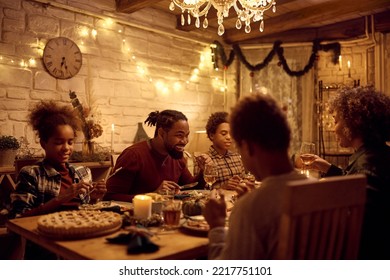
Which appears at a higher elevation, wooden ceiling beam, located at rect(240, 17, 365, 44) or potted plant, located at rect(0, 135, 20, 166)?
wooden ceiling beam, located at rect(240, 17, 365, 44)

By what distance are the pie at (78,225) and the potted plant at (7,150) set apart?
164 cm

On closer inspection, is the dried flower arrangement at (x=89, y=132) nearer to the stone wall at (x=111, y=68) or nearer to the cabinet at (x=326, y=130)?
the stone wall at (x=111, y=68)

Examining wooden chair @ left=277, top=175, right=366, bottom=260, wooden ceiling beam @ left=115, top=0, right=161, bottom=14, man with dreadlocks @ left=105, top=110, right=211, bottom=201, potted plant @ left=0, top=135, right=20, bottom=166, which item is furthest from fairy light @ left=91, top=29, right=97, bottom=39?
wooden chair @ left=277, top=175, right=366, bottom=260

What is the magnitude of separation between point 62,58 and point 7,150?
1.14 meters

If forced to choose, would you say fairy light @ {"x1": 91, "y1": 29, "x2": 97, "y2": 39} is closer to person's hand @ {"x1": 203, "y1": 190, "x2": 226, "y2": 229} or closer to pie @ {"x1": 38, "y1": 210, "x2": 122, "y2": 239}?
pie @ {"x1": 38, "y1": 210, "x2": 122, "y2": 239}

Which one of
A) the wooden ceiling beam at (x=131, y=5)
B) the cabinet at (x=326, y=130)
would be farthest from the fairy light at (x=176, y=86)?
the cabinet at (x=326, y=130)

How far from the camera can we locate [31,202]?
1918mm

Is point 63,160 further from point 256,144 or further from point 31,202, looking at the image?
point 256,144

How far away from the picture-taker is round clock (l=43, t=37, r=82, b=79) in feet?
11.7

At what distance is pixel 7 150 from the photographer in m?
2.98

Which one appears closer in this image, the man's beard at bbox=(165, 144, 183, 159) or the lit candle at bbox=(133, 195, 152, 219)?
the lit candle at bbox=(133, 195, 152, 219)

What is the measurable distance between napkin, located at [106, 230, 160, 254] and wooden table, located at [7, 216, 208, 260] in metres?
0.02
